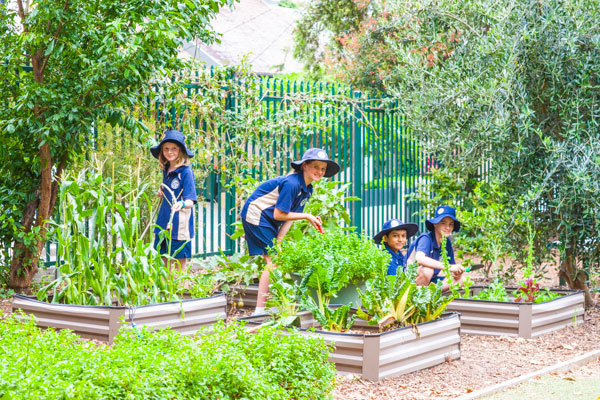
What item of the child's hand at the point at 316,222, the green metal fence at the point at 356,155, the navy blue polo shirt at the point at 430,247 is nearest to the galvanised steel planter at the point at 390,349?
the child's hand at the point at 316,222

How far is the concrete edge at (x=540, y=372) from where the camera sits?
499 cm

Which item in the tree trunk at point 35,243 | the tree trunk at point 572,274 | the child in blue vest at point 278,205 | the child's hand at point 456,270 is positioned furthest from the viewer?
the tree trunk at point 572,274

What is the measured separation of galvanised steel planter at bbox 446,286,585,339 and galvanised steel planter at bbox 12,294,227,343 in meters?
2.21

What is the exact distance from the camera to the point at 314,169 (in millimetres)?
6691

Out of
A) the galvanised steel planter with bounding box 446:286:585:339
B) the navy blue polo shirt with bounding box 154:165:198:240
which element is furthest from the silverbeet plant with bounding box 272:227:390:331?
the galvanised steel planter with bounding box 446:286:585:339

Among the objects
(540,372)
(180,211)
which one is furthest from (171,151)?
(540,372)

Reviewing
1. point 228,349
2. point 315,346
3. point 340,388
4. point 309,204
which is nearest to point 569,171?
point 309,204

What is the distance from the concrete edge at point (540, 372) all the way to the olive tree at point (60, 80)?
3.90 meters

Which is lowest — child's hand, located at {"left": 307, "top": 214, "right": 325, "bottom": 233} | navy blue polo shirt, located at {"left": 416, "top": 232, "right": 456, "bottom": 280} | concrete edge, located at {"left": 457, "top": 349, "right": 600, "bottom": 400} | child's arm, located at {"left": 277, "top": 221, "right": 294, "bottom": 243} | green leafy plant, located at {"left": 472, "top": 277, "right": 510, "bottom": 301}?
concrete edge, located at {"left": 457, "top": 349, "right": 600, "bottom": 400}

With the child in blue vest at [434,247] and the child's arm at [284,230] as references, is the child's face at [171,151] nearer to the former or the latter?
the child's arm at [284,230]

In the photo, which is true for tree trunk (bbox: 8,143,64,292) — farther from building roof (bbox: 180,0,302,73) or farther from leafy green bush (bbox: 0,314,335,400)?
building roof (bbox: 180,0,302,73)

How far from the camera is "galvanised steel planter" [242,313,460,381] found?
5.06 meters

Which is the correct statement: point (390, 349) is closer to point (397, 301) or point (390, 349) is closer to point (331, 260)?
point (397, 301)

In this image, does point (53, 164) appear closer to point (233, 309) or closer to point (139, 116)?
point (139, 116)
